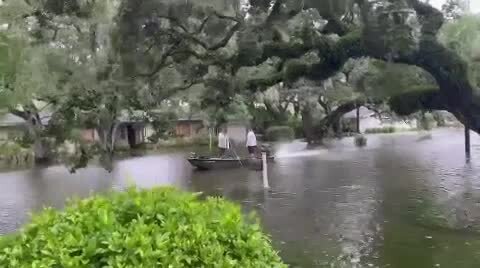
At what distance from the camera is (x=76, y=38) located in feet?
91.5

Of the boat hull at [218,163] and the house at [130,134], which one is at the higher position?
the house at [130,134]

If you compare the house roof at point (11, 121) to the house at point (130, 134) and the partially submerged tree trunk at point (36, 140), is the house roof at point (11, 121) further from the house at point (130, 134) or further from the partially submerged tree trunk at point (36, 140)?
the house at point (130, 134)

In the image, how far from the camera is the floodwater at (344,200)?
10.1 m

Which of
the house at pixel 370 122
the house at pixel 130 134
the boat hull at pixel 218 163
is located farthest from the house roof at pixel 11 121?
the house at pixel 370 122

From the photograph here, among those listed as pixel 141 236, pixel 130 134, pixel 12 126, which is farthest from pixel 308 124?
pixel 141 236

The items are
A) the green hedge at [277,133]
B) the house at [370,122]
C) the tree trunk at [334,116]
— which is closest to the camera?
the tree trunk at [334,116]

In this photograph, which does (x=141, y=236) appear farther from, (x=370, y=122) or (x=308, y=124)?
(x=370, y=122)

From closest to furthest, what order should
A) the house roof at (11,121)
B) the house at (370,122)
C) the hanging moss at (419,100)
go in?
the hanging moss at (419,100) < the house roof at (11,121) < the house at (370,122)

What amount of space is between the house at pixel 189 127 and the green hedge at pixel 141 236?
4929cm

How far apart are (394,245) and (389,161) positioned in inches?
738

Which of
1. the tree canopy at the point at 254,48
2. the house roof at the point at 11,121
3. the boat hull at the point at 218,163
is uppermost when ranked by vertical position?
the tree canopy at the point at 254,48

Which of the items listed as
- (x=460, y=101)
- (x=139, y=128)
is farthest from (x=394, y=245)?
(x=139, y=128)

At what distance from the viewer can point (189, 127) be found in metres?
54.0

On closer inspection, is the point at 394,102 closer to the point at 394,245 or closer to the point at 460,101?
the point at 460,101
